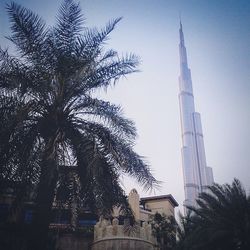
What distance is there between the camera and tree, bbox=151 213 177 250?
2675cm

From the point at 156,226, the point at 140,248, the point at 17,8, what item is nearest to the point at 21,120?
the point at 17,8

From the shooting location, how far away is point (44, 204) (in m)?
9.23

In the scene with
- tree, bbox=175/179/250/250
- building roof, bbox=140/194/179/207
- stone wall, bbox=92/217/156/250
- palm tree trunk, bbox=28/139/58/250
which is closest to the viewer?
palm tree trunk, bbox=28/139/58/250

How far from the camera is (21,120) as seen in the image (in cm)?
877

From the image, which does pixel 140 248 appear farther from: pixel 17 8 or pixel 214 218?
pixel 17 8

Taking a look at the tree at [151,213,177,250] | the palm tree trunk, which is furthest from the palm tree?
the tree at [151,213,177,250]

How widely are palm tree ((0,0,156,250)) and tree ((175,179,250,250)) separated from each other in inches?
342

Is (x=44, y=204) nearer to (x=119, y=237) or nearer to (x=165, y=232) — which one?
(x=119, y=237)

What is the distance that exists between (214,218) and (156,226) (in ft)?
36.4

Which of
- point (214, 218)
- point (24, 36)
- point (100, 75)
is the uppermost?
point (24, 36)

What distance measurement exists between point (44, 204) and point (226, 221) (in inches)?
443

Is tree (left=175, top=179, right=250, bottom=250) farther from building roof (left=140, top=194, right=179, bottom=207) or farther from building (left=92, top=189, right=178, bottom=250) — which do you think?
building roof (left=140, top=194, right=179, bottom=207)

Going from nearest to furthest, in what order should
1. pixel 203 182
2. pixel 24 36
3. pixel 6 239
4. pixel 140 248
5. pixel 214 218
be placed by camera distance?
pixel 24 36
pixel 214 218
pixel 6 239
pixel 140 248
pixel 203 182

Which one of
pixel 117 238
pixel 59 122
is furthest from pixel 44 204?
pixel 117 238
